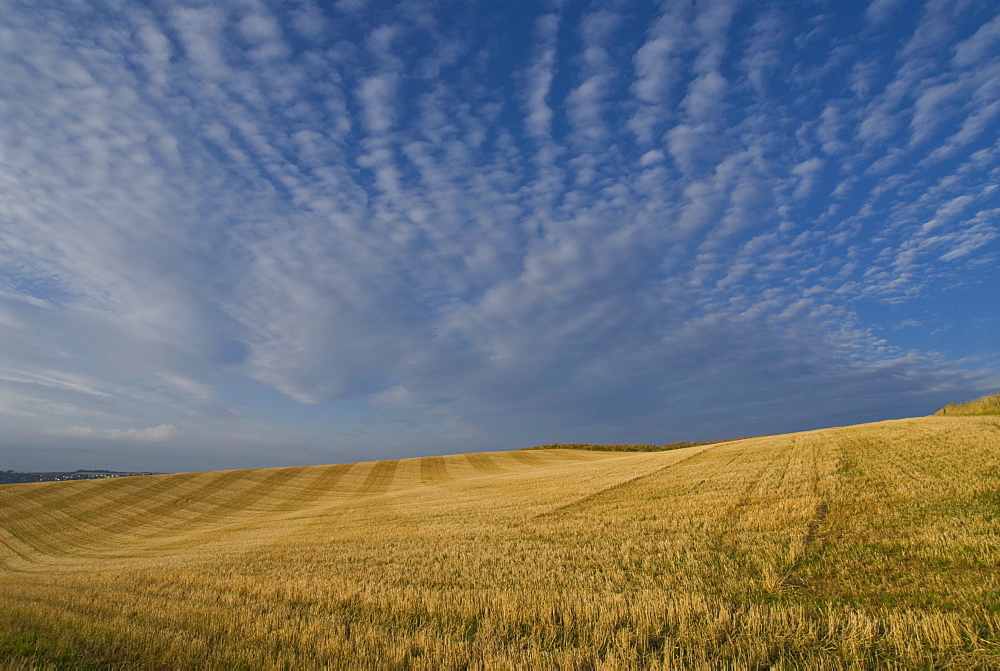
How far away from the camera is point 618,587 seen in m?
8.45

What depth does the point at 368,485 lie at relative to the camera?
54.7 meters

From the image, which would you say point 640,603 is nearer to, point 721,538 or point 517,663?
point 517,663

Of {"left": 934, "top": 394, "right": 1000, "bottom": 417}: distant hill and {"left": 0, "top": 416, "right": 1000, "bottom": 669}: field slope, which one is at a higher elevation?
{"left": 934, "top": 394, "right": 1000, "bottom": 417}: distant hill

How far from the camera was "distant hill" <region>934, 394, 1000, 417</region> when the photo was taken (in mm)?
37234

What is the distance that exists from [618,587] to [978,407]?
4877 centimetres

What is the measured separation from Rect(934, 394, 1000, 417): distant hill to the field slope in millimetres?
21659

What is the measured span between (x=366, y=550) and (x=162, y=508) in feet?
136

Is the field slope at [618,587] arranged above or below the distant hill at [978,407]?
below

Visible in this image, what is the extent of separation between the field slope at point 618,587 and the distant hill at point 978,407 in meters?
21.7

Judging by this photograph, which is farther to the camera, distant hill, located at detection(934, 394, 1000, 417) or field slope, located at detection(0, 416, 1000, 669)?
distant hill, located at detection(934, 394, 1000, 417)

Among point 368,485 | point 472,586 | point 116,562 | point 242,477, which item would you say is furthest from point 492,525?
point 242,477

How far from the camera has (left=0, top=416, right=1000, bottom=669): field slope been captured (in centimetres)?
561

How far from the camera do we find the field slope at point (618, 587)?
18.4 ft

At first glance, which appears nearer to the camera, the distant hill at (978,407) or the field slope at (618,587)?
the field slope at (618,587)
